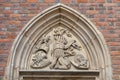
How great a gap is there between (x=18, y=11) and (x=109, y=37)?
171 cm

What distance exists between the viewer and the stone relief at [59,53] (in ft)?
16.7

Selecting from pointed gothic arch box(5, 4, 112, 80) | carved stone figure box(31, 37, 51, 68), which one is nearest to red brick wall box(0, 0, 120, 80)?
pointed gothic arch box(5, 4, 112, 80)

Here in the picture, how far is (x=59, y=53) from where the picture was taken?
16.9 ft

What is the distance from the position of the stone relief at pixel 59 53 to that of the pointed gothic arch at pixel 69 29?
103 millimetres

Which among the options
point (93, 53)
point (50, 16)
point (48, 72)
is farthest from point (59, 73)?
point (50, 16)

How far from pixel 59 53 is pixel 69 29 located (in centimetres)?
53

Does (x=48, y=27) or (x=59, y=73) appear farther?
(x=48, y=27)

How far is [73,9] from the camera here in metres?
5.32

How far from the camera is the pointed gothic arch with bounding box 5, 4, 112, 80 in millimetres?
4963

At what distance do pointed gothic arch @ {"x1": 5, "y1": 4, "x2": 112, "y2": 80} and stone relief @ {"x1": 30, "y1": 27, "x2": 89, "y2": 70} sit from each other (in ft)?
0.34

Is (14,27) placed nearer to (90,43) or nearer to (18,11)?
(18,11)

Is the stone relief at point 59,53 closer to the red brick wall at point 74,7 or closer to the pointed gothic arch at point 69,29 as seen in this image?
the pointed gothic arch at point 69,29

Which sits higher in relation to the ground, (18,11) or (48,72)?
(18,11)

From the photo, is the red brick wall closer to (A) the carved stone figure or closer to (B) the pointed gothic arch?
(B) the pointed gothic arch
